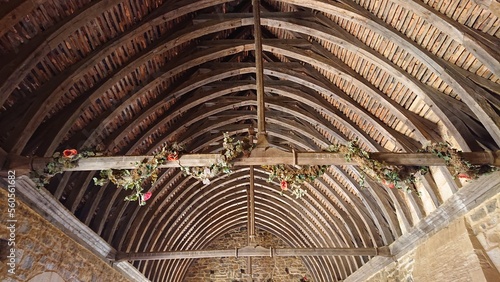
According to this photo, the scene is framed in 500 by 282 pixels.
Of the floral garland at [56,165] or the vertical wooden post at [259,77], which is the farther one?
the vertical wooden post at [259,77]

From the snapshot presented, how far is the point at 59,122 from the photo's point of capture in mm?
4590

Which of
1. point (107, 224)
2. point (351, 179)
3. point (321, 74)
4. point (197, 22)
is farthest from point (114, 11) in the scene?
point (351, 179)

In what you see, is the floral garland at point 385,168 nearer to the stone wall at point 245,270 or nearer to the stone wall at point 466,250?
the stone wall at point 466,250

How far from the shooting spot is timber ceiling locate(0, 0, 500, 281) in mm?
3977

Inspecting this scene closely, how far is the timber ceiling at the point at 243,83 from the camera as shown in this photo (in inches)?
→ 157

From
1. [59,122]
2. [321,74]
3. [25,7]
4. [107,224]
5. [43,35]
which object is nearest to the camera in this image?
[25,7]

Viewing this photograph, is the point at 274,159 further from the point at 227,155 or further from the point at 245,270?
the point at 245,270

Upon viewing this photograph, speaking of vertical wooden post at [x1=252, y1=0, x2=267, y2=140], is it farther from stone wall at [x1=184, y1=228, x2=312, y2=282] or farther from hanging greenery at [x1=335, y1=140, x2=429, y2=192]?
stone wall at [x1=184, y1=228, x2=312, y2=282]

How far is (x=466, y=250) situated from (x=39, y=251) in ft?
18.6

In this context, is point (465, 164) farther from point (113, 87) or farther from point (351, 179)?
point (113, 87)

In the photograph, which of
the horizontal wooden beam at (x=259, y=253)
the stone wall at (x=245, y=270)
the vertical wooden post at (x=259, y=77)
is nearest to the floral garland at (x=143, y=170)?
the vertical wooden post at (x=259, y=77)

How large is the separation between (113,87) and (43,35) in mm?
1541

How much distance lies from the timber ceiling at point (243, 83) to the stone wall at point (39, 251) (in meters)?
0.49

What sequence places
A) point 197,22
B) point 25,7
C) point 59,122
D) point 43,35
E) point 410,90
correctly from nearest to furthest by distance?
1. point 25,7
2. point 43,35
3. point 59,122
4. point 410,90
5. point 197,22
